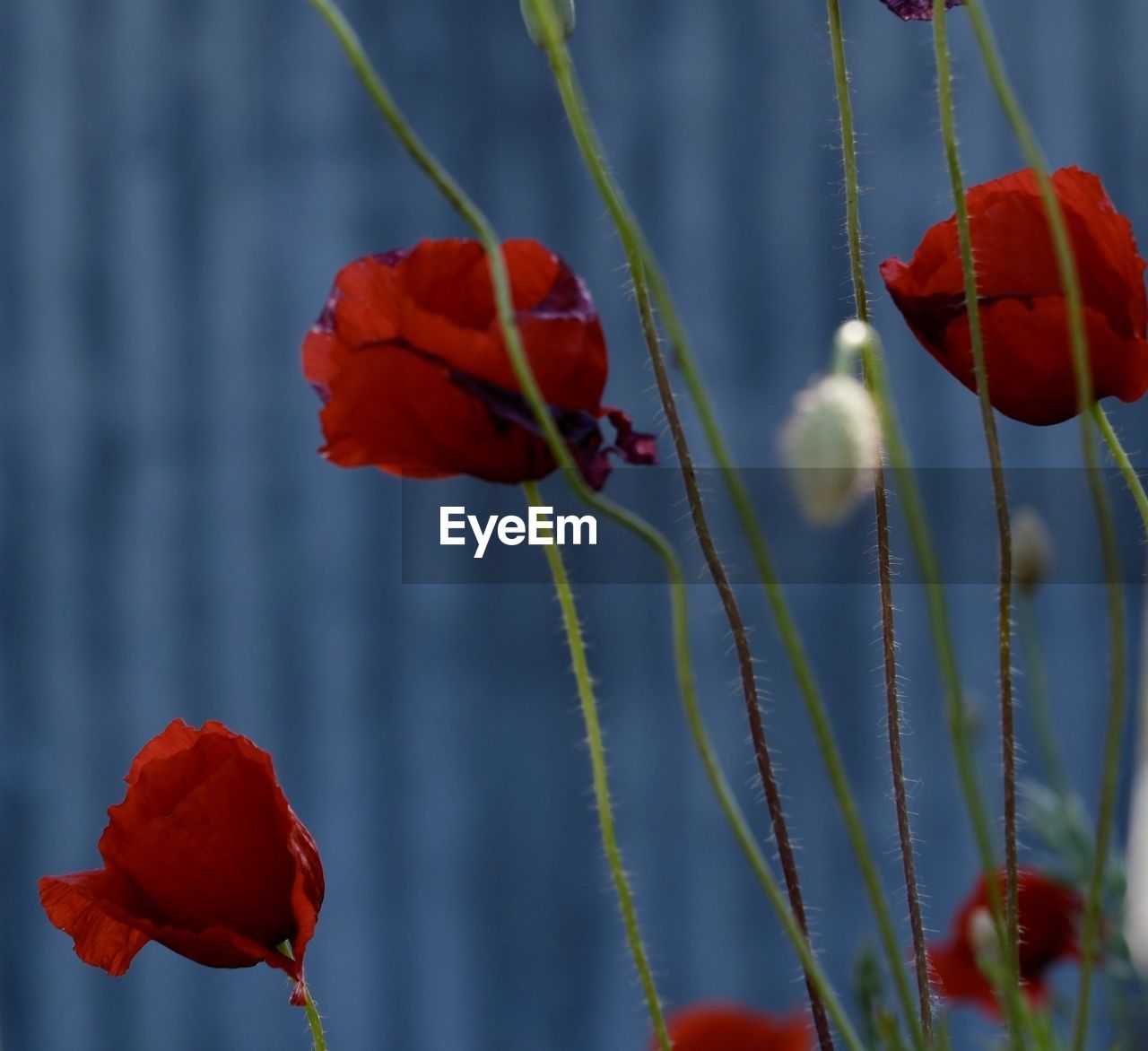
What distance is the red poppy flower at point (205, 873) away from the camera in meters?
0.38

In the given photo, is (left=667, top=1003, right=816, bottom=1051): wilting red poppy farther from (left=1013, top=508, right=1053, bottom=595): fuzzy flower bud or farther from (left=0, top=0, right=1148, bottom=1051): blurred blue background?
(left=0, top=0, right=1148, bottom=1051): blurred blue background

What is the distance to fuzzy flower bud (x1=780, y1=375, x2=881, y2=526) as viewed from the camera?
276mm

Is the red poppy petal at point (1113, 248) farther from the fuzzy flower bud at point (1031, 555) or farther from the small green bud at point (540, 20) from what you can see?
the fuzzy flower bud at point (1031, 555)

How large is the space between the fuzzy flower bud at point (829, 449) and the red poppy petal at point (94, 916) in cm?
20

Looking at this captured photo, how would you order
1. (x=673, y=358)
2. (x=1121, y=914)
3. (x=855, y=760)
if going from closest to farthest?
(x=673, y=358), (x=1121, y=914), (x=855, y=760)

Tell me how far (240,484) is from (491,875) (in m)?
0.69

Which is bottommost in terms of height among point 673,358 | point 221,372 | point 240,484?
point 673,358

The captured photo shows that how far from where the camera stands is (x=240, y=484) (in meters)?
2.32

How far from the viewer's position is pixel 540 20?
323mm

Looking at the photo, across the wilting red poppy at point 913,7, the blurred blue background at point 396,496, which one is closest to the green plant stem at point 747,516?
the wilting red poppy at point 913,7

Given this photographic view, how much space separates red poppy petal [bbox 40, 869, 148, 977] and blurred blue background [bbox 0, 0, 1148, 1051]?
1.89 m

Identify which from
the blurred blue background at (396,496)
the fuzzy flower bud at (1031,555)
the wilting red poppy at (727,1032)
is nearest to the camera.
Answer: the wilting red poppy at (727,1032)

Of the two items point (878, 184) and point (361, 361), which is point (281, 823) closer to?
point (361, 361)

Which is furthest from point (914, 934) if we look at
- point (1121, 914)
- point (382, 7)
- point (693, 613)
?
point (382, 7)
